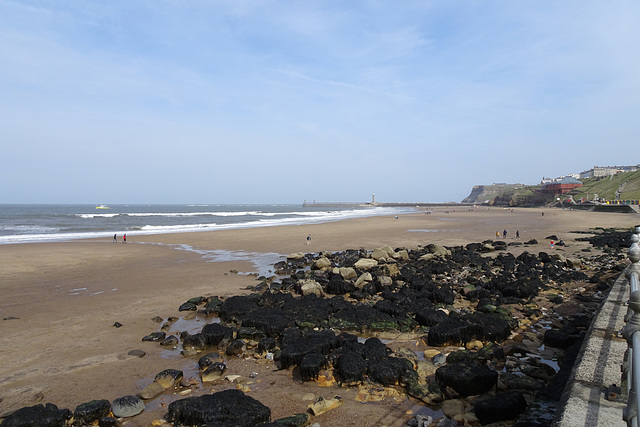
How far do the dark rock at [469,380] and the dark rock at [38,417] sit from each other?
20.6ft

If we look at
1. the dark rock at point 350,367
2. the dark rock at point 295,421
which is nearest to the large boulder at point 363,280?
the dark rock at point 350,367

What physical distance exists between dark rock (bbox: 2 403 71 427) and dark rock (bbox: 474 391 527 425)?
6.43 meters

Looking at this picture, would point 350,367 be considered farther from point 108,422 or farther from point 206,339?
point 108,422

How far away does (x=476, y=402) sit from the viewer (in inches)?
215

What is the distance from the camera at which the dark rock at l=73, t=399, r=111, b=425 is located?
541 cm

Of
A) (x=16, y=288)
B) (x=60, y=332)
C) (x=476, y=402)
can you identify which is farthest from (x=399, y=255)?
(x=16, y=288)

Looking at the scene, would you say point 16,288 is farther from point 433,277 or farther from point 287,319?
point 433,277

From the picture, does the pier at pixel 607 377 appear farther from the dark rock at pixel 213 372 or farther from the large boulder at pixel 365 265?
A: the large boulder at pixel 365 265

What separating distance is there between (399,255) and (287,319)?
1126 cm

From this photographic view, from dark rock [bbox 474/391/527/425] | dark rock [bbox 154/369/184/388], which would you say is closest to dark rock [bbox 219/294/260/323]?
dark rock [bbox 154/369/184/388]

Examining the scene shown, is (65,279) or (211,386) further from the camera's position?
(65,279)

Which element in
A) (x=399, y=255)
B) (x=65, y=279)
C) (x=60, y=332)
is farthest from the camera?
(x=399, y=255)

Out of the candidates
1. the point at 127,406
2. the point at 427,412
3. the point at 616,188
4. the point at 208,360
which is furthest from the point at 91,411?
the point at 616,188

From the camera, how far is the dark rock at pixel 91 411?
5.41 metres
